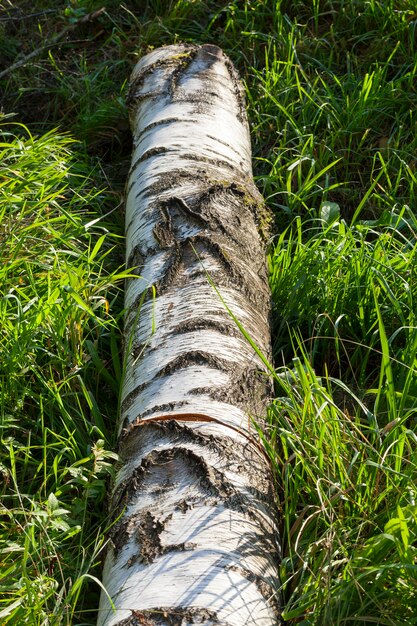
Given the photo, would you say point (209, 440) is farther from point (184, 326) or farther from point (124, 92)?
point (124, 92)

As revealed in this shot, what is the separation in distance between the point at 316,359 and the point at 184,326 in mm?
652

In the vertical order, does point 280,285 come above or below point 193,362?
below

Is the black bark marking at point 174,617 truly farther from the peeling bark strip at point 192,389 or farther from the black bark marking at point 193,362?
the black bark marking at point 193,362

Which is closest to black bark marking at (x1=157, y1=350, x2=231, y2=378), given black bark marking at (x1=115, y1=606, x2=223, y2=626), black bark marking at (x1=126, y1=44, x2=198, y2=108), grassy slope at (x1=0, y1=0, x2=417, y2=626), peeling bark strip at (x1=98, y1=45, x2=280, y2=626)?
peeling bark strip at (x1=98, y1=45, x2=280, y2=626)

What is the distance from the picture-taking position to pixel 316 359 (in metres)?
2.86

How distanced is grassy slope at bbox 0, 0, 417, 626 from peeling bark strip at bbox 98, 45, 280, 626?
111 millimetres

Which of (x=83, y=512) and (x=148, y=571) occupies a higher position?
(x=148, y=571)

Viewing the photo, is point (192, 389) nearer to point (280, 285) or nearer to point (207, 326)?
point (207, 326)

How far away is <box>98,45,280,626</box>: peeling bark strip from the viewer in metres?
1.81

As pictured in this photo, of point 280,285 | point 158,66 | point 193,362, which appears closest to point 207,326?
point 193,362

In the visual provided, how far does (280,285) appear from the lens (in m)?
2.95

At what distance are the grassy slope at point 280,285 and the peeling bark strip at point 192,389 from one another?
111 millimetres

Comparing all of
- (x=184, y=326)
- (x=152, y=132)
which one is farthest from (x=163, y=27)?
(x=184, y=326)

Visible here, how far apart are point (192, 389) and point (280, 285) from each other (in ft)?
2.81
